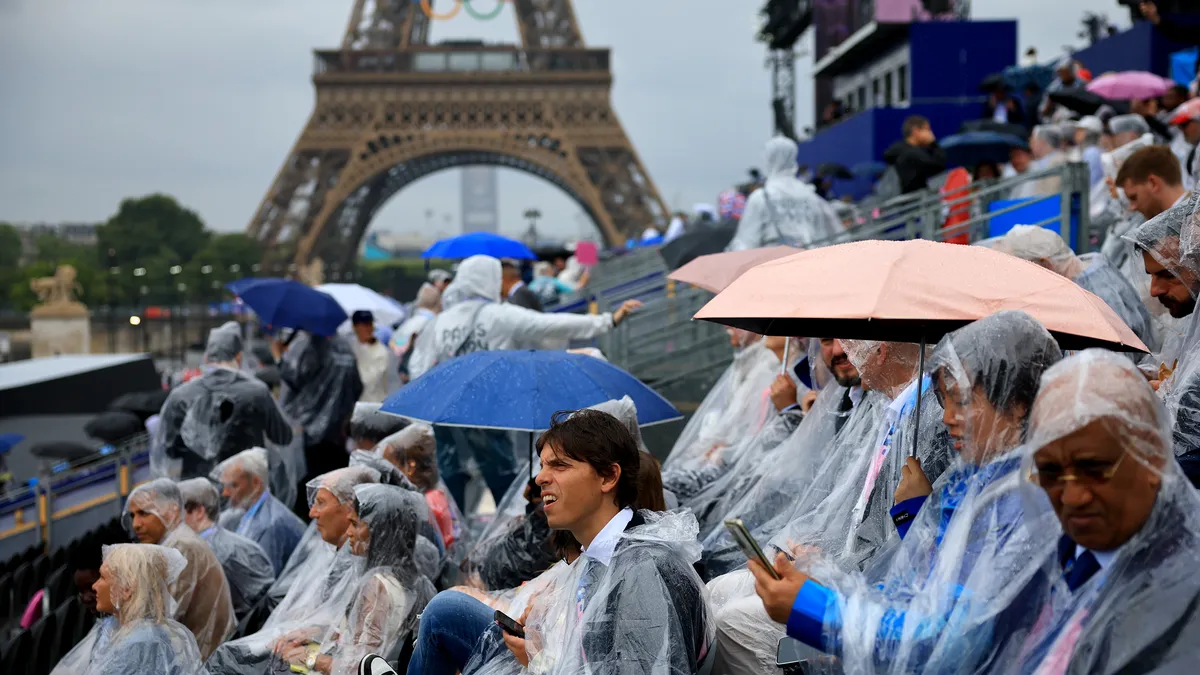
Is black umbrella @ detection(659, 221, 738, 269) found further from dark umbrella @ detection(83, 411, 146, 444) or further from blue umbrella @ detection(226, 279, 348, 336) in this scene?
dark umbrella @ detection(83, 411, 146, 444)

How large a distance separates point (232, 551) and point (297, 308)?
342 centimetres

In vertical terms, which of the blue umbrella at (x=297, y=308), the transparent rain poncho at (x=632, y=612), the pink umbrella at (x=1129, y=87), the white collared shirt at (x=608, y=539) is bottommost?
the transparent rain poncho at (x=632, y=612)

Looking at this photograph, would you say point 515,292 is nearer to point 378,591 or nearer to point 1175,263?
point 378,591

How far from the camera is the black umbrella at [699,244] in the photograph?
9.66 m

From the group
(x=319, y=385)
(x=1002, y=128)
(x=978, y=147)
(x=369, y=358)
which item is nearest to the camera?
(x=319, y=385)

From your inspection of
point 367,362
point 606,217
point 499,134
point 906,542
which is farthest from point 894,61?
point 906,542

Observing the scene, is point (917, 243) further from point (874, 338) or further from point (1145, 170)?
point (1145, 170)

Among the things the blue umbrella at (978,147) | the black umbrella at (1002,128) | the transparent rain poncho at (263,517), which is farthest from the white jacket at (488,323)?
the black umbrella at (1002,128)

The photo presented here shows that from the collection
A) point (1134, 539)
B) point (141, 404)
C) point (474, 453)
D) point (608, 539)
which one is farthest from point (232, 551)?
point (141, 404)

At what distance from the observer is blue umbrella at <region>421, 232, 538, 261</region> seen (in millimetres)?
9375

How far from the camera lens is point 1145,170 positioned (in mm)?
4578

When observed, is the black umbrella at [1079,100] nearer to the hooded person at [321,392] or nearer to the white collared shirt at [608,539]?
the hooded person at [321,392]

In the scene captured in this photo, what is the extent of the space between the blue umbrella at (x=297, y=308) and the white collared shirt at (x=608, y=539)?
18.5ft

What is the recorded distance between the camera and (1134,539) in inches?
75.7
